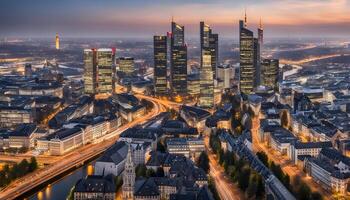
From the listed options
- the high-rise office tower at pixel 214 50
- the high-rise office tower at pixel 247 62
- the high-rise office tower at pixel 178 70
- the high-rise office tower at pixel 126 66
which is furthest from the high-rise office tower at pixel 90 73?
the high-rise office tower at pixel 247 62

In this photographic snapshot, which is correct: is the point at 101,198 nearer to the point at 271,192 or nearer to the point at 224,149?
the point at 271,192

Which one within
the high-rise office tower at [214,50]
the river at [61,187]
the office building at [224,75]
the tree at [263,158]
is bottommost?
the river at [61,187]

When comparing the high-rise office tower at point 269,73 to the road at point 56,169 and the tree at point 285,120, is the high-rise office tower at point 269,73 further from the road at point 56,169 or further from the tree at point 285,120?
the road at point 56,169

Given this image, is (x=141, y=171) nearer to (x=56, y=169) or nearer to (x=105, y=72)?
(x=56, y=169)

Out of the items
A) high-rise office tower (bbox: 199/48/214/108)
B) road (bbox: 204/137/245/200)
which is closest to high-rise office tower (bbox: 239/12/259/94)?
high-rise office tower (bbox: 199/48/214/108)

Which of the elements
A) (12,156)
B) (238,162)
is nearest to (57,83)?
(12,156)

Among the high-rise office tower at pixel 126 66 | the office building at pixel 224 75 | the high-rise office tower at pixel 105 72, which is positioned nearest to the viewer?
the high-rise office tower at pixel 105 72

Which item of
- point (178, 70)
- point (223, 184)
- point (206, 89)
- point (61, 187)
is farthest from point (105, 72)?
point (223, 184)
